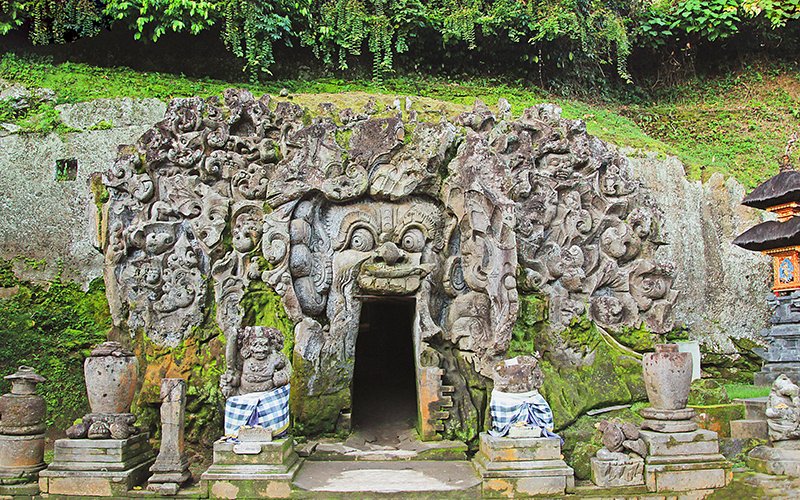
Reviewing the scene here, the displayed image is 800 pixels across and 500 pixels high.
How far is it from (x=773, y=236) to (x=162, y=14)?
555 inches

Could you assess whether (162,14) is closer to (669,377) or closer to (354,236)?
(354,236)

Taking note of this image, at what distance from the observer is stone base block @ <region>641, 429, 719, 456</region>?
7816 mm

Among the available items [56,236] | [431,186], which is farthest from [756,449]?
[56,236]

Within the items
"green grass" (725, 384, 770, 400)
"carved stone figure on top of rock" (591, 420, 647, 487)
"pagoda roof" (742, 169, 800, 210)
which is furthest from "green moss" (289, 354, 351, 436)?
"pagoda roof" (742, 169, 800, 210)

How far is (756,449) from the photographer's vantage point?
8.45m

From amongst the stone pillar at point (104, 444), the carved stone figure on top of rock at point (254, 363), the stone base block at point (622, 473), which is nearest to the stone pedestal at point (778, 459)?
the stone base block at point (622, 473)

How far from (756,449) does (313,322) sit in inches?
248

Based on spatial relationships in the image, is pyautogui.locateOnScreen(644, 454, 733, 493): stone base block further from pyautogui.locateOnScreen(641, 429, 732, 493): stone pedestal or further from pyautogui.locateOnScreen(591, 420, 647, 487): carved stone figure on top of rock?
pyautogui.locateOnScreen(591, 420, 647, 487): carved stone figure on top of rock

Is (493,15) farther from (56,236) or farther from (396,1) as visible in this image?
(56,236)

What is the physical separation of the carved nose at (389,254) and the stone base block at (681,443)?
Answer: 13.8 feet

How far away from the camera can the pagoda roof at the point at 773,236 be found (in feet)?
36.9

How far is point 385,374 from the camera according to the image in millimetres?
13266

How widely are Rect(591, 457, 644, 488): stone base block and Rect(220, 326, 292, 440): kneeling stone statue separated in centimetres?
402

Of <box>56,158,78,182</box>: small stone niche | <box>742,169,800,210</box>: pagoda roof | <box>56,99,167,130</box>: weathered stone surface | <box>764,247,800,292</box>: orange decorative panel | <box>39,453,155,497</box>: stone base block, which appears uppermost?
<box>56,99,167,130</box>: weathered stone surface
